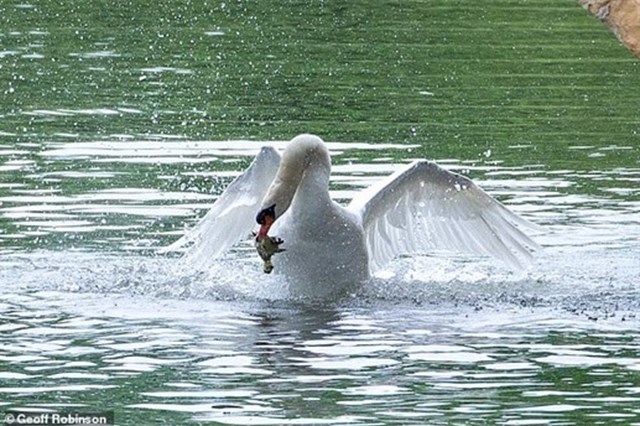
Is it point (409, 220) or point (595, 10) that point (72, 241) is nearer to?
point (409, 220)

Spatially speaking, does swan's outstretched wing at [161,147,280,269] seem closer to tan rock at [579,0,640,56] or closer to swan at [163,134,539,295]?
swan at [163,134,539,295]

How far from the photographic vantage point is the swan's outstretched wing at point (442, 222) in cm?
1452

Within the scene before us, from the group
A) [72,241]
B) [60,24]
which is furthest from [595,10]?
[60,24]

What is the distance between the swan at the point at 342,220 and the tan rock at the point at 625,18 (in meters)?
2.46

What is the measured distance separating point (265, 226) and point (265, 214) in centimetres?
17

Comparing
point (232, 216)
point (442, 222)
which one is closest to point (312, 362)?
point (232, 216)

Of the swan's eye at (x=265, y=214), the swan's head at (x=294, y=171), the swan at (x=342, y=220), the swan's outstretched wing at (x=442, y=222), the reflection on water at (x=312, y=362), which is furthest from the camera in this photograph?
the swan's outstretched wing at (x=442, y=222)

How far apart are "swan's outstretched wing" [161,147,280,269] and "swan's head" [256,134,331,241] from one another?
73cm

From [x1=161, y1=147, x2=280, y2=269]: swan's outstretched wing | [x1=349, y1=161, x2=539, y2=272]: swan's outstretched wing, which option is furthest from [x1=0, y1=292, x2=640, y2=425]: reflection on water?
[x1=349, y1=161, x2=539, y2=272]: swan's outstretched wing

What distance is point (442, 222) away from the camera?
48.9ft

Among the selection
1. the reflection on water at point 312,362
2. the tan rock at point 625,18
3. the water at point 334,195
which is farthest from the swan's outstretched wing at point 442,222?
the tan rock at point 625,18

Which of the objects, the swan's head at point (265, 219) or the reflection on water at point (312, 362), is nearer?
the reflection on water at point (312, 362)

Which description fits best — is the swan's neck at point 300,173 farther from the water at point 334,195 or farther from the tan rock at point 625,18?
the tan rock at point 625,18

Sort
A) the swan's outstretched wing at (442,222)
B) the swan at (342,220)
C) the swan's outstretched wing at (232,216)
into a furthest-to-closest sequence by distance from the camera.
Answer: the swan's outstretched wing at (442,222) < the swan's outstretched wing at (232,216) < the swan at (342,220)
